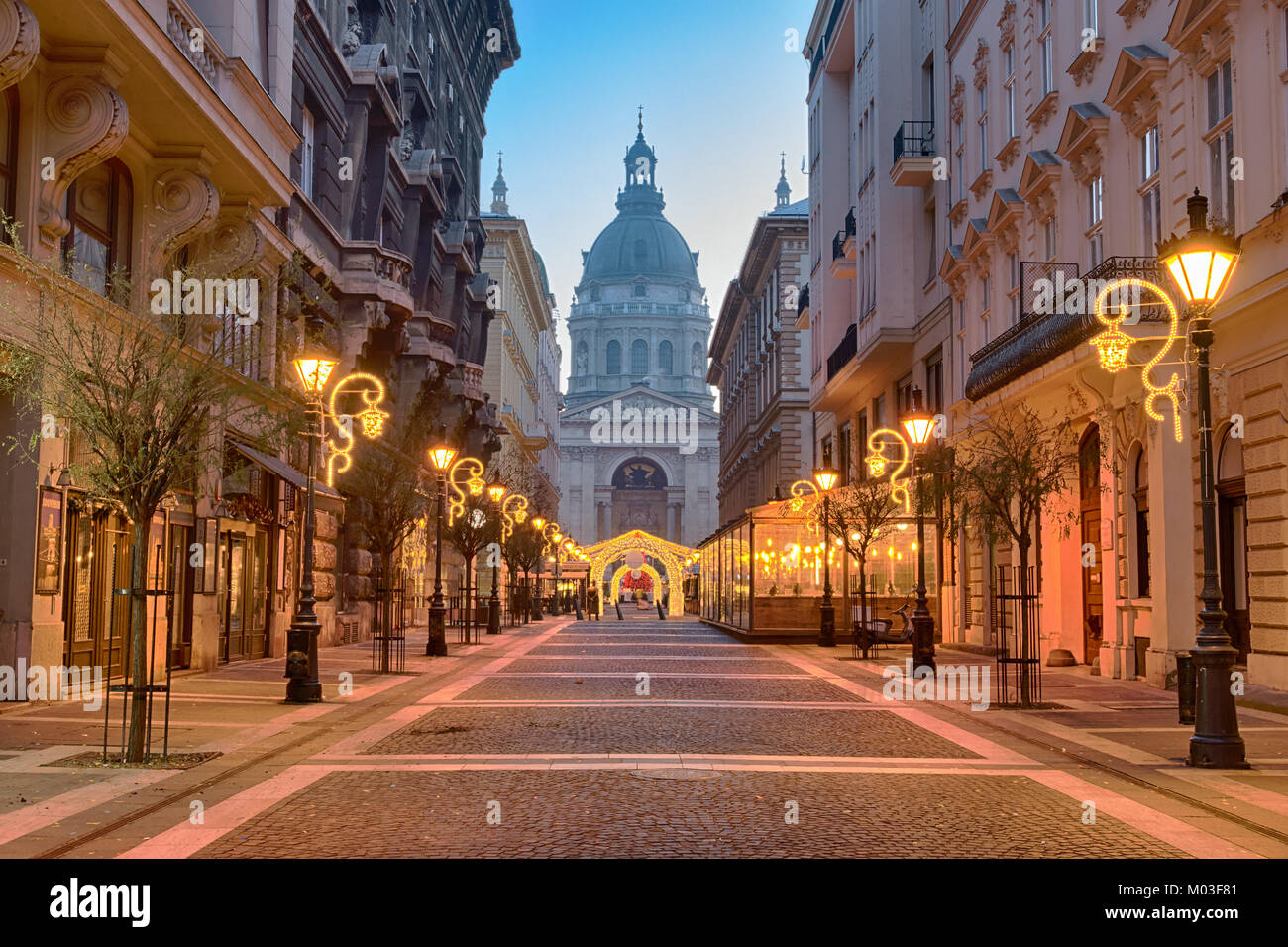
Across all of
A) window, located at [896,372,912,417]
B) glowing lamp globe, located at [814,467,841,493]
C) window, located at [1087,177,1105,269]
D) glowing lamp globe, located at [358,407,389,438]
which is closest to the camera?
window, located at [1087,177,1105,269]

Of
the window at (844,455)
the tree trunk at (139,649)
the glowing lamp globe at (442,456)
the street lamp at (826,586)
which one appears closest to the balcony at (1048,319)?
the street lamp at (826,586)

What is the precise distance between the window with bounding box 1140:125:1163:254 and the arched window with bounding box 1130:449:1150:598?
3.33 m

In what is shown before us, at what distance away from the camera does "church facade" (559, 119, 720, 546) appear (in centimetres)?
14600

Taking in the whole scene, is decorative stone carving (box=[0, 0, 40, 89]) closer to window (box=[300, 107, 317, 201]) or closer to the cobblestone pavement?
the cobblestone pavement

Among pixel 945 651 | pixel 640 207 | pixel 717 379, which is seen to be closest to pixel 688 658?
pixel 945 651

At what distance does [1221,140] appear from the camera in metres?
18.7

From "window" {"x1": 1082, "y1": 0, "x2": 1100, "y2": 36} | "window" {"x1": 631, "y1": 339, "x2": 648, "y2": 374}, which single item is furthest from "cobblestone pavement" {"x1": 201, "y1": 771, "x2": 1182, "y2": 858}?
"window" {"x1": 631, "y1": 339, "x2": 648, "y2": 374}

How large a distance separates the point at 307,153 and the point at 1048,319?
1591cm

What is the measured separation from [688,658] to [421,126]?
20.1m

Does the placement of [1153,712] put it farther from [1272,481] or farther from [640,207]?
[640,207]

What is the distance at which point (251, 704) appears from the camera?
55.0 ft

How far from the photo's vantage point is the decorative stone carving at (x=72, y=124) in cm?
1614

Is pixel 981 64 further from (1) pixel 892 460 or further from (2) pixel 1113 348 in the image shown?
(2) pixel 1113 348

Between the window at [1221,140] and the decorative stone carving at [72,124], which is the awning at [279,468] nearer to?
the decorative stone carving at [72,124]
